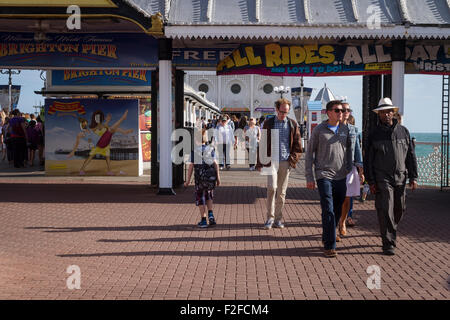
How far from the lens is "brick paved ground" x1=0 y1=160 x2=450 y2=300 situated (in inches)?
241

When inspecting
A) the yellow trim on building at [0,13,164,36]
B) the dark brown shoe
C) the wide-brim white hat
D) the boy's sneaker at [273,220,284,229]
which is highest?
the yellow trim on building at [0,13,164,36]

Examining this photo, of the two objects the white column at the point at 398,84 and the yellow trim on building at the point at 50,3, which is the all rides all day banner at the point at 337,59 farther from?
the yellow trim on building at the point at 50,3

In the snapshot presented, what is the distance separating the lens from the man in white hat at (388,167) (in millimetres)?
7840

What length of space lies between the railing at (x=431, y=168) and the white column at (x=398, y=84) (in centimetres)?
509

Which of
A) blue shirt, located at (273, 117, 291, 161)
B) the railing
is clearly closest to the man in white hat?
blue shirt, located at (273, 117, 291, 161)

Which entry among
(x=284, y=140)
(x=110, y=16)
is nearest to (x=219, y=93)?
(x=110, y=16)

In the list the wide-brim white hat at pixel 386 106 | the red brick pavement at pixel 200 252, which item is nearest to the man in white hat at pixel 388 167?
the wide-brim white hat at pixel 386 106

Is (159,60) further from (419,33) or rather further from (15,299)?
(15,299)

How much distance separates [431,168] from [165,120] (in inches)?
→ 362

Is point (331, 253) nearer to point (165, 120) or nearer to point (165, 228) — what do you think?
point (165, 228)

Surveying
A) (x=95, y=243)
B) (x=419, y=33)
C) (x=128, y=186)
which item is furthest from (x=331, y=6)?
(x=95, y=243)

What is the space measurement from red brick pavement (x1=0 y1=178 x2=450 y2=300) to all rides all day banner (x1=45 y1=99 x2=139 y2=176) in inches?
188
